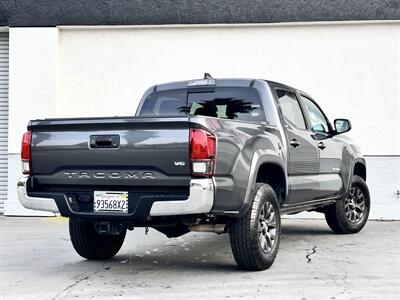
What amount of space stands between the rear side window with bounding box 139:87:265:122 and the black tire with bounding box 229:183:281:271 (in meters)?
1.05

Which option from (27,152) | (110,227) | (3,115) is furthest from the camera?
(3,115)

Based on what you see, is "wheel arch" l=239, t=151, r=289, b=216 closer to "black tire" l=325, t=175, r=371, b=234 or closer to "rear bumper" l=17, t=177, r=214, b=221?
"rear bumper" l=17, t=177, r=214, b=221

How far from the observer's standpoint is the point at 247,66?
38.0 feet

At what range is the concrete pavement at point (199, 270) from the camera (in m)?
5.24

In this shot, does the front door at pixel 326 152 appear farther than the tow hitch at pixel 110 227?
Yes

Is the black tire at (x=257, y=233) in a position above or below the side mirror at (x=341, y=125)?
below

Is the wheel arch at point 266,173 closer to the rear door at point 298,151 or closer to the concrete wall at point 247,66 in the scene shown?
the rear door at point 298,151

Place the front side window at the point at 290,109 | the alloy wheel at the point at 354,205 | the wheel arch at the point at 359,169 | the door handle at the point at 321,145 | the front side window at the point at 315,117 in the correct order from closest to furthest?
the front side window at the point at 290,109
the door handle at the point at 321,145
the front side window at the point at 315,117
the alloy wheel at the point at 354,205
the wheel arch at the point at 359,169

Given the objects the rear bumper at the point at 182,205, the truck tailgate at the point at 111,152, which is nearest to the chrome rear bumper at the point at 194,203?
the rear bumper at the point at 182,205

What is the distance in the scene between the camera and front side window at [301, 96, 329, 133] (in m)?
7.88

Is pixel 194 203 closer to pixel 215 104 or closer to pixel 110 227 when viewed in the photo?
pixel 110 227

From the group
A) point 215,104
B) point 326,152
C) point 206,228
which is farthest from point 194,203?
point 326,152

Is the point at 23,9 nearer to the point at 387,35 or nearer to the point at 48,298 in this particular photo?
the point at 387,35

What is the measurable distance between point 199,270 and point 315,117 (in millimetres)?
2948
